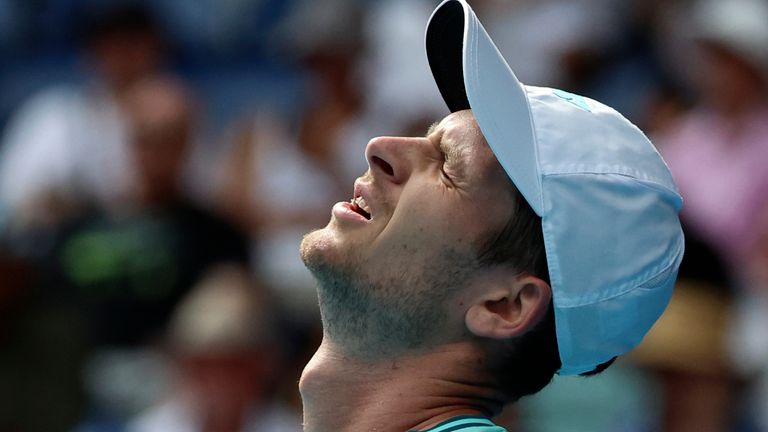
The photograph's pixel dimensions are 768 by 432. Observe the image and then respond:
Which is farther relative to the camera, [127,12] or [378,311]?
[127,12]

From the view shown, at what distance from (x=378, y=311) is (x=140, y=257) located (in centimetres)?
298

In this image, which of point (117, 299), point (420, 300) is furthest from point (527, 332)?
point (117, 299)

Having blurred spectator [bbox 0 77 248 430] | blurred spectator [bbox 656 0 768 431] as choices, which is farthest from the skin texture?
blurred spectator [bbox 0 77 248 430]

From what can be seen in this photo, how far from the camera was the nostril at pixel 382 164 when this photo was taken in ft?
8.40

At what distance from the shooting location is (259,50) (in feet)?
23.7

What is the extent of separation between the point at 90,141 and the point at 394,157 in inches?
163

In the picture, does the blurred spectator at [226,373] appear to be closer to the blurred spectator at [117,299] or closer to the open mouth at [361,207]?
the blurred spectator at [117,299]

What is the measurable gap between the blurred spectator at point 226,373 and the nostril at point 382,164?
7.12ft

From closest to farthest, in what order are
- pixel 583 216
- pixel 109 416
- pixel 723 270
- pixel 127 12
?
pixel 583 216 < pixel 723 270 < pixel 109 416 < pixel 127 12

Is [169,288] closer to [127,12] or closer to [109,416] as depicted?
[109,416]

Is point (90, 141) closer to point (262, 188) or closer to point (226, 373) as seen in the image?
point (262, 188)

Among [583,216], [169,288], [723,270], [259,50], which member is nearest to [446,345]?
[583,216]

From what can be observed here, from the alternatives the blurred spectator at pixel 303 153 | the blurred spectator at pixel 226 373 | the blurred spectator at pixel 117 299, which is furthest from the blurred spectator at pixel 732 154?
the blurred spectator at pixel 117 299

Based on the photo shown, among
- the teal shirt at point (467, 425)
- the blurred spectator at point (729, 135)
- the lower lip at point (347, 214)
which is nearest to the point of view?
the teal shirt at point (467, 425)
